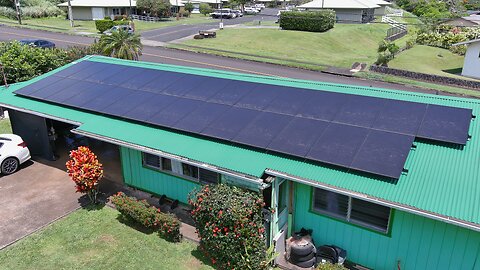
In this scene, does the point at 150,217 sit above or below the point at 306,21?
below

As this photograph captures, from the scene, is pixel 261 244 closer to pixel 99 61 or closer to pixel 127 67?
pixel 127 67

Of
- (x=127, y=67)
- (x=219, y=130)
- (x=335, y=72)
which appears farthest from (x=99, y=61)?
(x=335, y=72)

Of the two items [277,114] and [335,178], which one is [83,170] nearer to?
[277,114]

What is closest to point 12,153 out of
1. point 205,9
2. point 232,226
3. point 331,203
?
point 232,226

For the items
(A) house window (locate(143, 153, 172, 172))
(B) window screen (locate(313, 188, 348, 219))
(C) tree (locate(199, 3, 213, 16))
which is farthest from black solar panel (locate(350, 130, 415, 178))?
(C) tree (locate(199, 3, 213, 16))

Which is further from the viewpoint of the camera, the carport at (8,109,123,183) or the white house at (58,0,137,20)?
the white house at (58,0,137,20)

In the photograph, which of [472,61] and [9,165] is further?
[472,61]

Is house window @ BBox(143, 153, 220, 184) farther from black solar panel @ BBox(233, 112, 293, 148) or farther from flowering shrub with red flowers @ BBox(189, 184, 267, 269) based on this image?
flowering shrub with red flowers @ BBox(189, 184, 267, 269)

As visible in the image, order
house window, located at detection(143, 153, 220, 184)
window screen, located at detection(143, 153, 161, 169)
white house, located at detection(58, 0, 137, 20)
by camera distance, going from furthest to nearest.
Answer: white house, located at detection(58, 0, 137, 20)
window screen, located at detection(143, 153, 161, 169)
house window, located at detection(143, 153, 220, 184)
